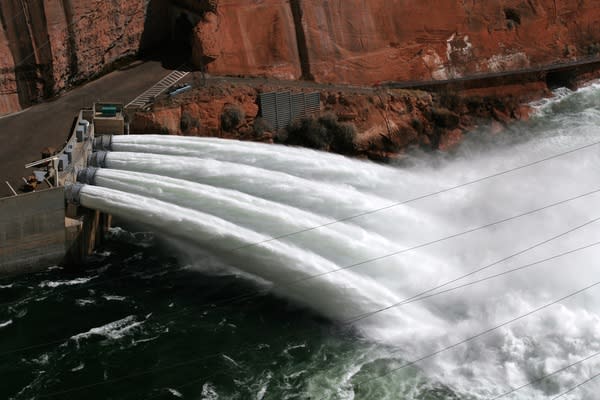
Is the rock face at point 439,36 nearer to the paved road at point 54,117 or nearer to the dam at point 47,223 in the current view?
the paved road at point 54,117

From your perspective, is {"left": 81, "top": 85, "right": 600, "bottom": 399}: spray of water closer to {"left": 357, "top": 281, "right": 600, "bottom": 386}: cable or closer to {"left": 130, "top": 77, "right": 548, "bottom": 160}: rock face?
{"left": 357, "top": 281, "right": 600, "bottom": 386}: cable

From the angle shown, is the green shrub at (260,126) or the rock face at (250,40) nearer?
the green shrub at (260,126)

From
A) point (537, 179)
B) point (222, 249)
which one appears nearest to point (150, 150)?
point (222, 249)

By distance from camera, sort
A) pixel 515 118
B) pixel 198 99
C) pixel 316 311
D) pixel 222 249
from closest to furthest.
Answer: pixel 316 311, pixel 222 249, pixel 198 99, pixel 515 118

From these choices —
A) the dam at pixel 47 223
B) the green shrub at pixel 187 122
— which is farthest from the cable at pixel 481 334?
the green shrub at pixel 187 122

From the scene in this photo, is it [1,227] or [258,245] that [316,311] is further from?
[1,227]

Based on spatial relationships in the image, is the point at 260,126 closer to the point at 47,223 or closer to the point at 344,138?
the point at 344,138
